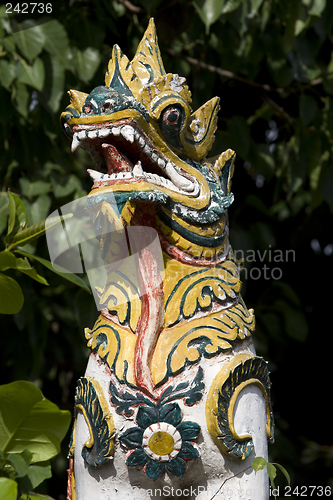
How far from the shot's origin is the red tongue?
1.33 meters

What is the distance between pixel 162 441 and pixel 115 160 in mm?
599

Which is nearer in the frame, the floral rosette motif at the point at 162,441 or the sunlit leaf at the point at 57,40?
the floral rosette motif at the point at 162,441

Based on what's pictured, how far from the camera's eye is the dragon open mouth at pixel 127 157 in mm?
1307

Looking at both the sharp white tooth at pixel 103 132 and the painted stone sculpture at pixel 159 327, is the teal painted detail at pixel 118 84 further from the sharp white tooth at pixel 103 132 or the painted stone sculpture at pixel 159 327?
the sharp white tooth at pixel 103 132

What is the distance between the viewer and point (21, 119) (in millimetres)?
2311

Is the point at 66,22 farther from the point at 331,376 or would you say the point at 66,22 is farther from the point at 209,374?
the point at 331,376

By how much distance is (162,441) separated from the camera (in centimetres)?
128

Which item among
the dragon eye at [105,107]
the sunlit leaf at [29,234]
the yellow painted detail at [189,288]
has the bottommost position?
the yellow painted detail at [189,288]

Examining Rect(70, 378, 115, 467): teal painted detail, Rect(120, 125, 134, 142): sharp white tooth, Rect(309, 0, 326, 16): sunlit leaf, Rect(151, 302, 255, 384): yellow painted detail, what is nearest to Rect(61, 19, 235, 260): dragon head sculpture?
Rect(120, 125, 134, 142): sharp white tooth

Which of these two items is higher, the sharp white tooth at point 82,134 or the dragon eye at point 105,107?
the dragon eye at point 105,107

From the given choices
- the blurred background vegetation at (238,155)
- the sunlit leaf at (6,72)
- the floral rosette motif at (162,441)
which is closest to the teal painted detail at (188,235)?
the floral rosette motif at (162,441)

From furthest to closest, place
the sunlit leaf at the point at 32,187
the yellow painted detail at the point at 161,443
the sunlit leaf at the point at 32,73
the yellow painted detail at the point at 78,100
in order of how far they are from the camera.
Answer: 1. the sunlit leaf at the point at 32,187
2. the sunlit leaf at the point at 32,73
3. the yellow painted detail at the point at 78,100
4. the yellow painted detail at the point at 161,443

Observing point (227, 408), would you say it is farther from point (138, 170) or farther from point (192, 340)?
point (138, 170)

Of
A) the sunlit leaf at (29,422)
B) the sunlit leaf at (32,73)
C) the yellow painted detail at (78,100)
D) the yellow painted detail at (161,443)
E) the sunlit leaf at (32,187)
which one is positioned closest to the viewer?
the sunlit leaf at (29,422)
